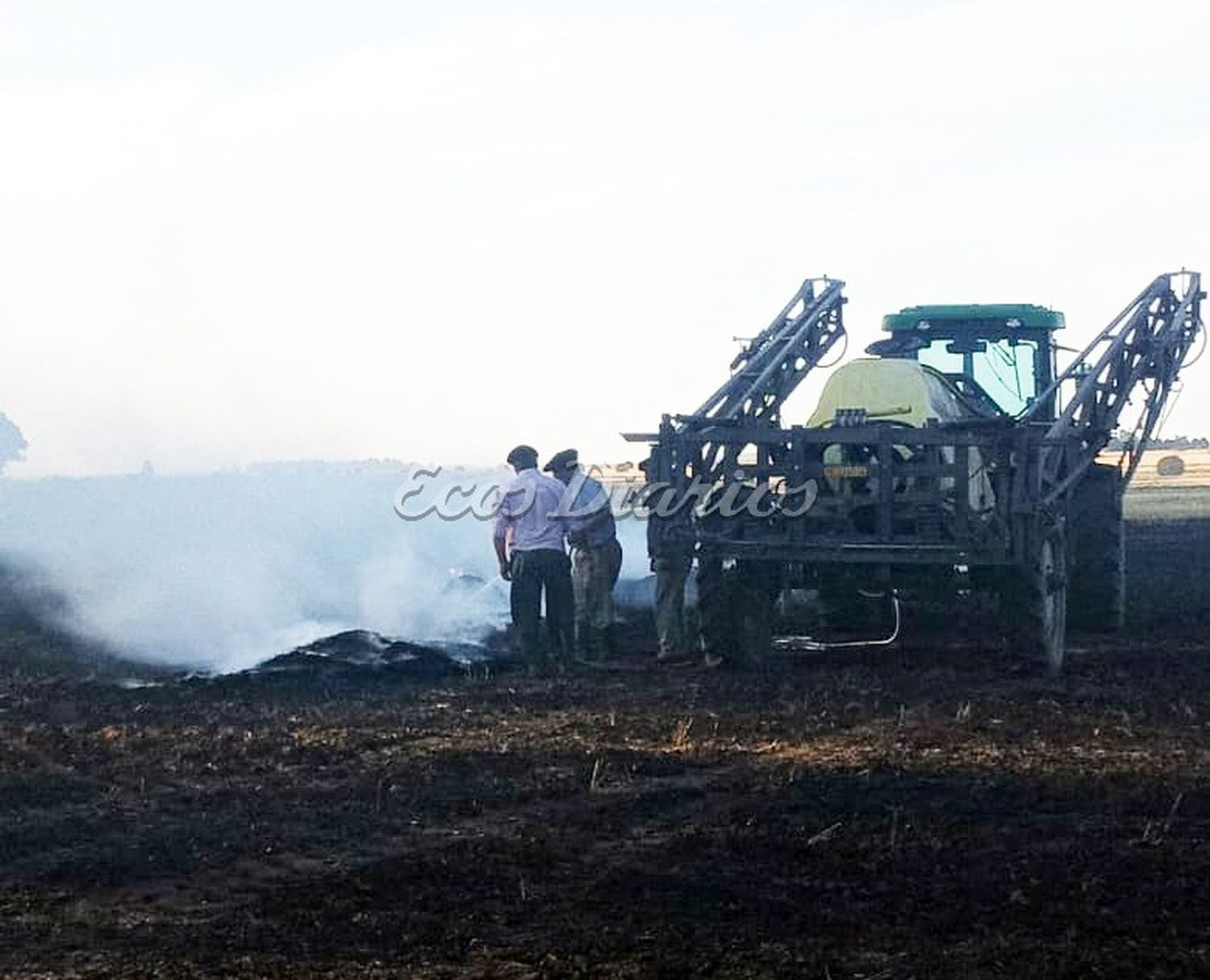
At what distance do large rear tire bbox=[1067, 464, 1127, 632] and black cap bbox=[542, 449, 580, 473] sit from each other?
13.9 ft

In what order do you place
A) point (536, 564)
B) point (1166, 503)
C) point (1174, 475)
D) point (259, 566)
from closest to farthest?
point (536, 564)
point (259, 566)
point (1166, 503)
point (1174, 475)

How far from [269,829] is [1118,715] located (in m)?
5.29

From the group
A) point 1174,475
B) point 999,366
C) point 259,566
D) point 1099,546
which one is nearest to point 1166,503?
point 1174,475

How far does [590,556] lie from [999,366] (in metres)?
4.23

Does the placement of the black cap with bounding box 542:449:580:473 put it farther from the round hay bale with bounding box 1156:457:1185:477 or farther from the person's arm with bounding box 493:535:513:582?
the round hay bale with bounding box 1156:457:1185:477

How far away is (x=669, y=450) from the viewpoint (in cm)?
1450

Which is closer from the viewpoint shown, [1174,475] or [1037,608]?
[1037,608]

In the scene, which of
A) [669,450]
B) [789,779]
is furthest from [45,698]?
[789,779]

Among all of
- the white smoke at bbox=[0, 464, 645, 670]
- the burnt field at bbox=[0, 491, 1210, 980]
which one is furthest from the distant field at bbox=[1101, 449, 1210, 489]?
the burnt field at bbox=[0, 491, 1210, 980]

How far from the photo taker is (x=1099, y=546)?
54.4 ft

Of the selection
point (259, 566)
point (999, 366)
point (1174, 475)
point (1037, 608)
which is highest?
point (999, 366)

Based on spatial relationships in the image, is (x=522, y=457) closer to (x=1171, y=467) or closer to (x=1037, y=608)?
(x=1037, y=608)

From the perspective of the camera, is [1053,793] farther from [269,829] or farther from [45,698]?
[45,698]

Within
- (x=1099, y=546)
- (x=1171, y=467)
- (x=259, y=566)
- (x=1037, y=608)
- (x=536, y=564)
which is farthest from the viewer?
(x=1171, y=467)
